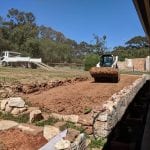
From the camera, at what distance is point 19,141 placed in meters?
7.26

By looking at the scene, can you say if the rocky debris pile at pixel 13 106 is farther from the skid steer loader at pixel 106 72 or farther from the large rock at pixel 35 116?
the skid steer loader at pixel 106 72

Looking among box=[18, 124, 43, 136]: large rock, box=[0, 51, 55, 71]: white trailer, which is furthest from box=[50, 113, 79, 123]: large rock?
box=[0, 51, 55, 71]: white trailer

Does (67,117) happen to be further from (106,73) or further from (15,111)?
(106,73)

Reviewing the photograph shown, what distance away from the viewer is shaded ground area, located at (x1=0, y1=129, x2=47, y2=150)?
7004mm

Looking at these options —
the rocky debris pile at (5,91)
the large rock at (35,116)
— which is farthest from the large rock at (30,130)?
the rocky debris pile at (5,91)

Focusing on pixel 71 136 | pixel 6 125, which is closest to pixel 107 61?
pixel 6 125

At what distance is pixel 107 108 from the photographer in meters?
9.23

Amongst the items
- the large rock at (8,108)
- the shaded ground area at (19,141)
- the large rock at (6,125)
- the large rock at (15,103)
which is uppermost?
the large rock at (15,103)

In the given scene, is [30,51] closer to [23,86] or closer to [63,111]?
[23,86]

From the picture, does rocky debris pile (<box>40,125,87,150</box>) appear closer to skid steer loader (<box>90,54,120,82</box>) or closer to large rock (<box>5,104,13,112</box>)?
large rock (<box>5,104,13,112</box>)

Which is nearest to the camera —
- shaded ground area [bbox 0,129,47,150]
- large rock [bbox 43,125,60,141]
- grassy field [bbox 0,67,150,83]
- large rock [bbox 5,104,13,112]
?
shaded ground area [bbox 0,129,47,150]

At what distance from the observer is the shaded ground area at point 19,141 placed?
700 centimetres

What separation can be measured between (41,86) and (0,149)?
35.5 feet

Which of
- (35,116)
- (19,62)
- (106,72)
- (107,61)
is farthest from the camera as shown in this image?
(19,62)
